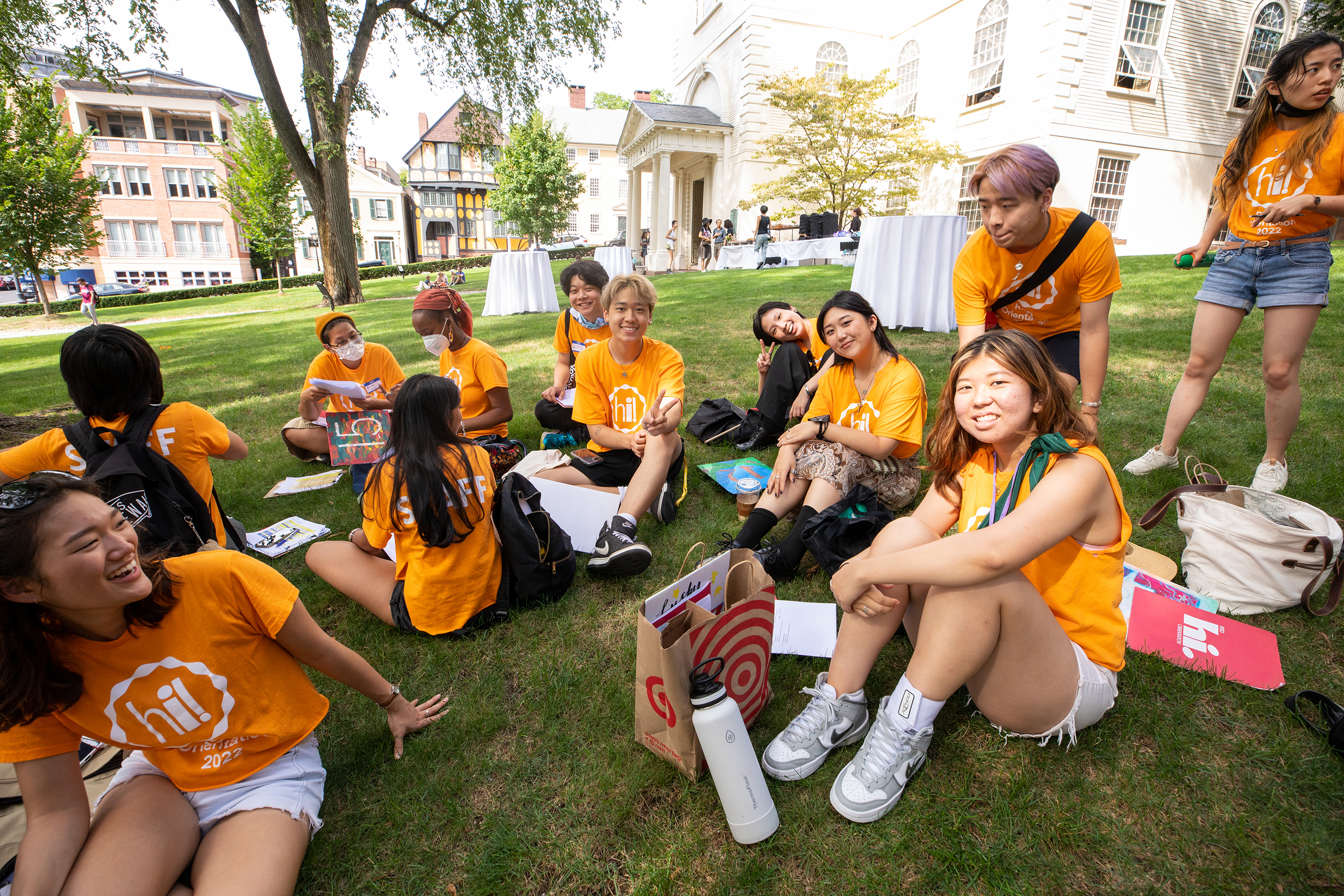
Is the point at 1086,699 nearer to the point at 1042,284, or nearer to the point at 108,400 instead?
the point at 1042,284

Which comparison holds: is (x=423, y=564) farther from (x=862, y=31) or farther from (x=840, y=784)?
(x=862, y=31)

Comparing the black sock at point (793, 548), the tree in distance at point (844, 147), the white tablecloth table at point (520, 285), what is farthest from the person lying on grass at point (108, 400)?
the tree in distance at point (844, 147)

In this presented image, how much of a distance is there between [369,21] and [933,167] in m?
17.7

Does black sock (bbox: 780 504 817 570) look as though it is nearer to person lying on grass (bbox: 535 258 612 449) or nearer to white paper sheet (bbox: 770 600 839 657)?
white paper sheet (bbox: 770 600 839 657)

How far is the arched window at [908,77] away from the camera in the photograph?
71.0 feet

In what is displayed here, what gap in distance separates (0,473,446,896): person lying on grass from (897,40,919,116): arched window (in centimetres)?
2502

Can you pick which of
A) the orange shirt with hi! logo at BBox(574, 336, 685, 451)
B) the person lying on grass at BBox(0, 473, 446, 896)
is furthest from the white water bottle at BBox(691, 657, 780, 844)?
the orange shirt with hi! logo at BBox(574, 336, 685, 451)

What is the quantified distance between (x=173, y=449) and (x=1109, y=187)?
23.9 m

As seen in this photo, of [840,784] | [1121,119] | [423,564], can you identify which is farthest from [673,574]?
[1121,119]

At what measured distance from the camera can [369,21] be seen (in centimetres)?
1346

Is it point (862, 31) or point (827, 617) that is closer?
point (827, 617)

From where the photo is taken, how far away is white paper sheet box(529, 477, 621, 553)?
11.3 ft

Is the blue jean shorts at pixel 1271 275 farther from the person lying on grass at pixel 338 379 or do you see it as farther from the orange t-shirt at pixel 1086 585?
the person lying on grass at pixel 338 379

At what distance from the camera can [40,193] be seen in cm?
2002
